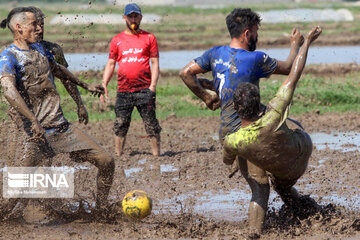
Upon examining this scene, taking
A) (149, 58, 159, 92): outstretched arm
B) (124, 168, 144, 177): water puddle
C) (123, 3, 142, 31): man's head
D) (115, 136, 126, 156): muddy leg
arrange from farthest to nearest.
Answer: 1. (115, 136, 126, 156): muddy leg
2. (149, 58, 159, 92): outstretched arm
3. (123, 3, 142, 31): man's head
4. (124, 168, 144, 177): water puddle

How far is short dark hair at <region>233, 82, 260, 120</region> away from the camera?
5.24 meters

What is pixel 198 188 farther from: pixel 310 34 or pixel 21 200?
pixel 310 34

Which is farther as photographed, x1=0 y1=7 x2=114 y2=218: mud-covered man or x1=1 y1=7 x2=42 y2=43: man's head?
x1=1 y1=7 x2=42 y2=43: man's head

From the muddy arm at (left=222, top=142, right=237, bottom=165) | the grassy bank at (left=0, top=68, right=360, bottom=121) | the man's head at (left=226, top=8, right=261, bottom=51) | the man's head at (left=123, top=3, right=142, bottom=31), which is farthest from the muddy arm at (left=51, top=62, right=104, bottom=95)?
the grassy bank at (left=0, top=68, right=360, bottom=121)

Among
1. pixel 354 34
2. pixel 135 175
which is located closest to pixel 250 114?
pixel 135 175

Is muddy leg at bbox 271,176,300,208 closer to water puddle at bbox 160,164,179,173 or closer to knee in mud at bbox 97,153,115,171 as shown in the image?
knee in mud at bbox 97,153,115,171

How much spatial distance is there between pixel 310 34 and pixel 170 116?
23.3 ft

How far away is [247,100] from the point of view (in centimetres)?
524

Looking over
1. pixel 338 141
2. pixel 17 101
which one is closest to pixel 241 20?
pixel 17 101

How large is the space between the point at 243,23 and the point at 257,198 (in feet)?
5.03

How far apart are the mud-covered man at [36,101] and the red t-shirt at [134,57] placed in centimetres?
270

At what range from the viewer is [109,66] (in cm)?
912

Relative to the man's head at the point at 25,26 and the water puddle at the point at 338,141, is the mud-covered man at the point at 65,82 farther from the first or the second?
the water puddle at the point at 338,141

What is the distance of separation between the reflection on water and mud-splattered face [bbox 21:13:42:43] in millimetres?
12050
